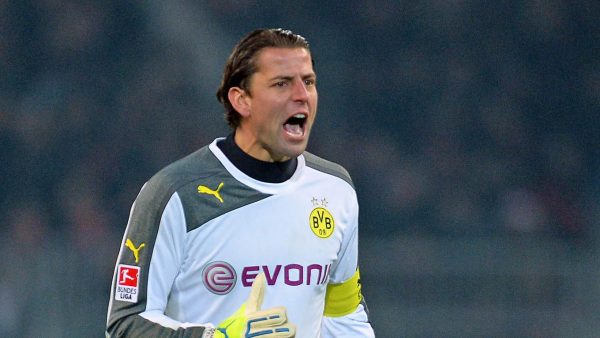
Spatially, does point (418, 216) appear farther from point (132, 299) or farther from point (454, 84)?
point (132, 299)

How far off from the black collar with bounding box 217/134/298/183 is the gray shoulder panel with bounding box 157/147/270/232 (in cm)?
4

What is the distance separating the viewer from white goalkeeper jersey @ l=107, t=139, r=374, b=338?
282 centimetres

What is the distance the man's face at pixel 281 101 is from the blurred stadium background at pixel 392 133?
3.41 m

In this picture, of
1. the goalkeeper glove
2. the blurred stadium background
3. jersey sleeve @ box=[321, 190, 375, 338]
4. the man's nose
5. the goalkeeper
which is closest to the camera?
the goalkeeper glove

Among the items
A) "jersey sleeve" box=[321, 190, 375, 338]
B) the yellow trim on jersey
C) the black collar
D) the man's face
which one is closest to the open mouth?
the man's face

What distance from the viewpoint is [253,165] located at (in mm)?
3018

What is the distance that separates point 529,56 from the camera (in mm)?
7977

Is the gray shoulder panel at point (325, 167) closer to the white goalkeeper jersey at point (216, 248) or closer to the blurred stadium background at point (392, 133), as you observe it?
the white goalkeeper jersey at point (216, 248)

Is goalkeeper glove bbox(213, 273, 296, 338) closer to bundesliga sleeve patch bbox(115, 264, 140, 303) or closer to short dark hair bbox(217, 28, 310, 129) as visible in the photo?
bundesliga sleeve patch bbox(115, 264, 140, 303)

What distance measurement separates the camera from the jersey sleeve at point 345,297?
317 cm

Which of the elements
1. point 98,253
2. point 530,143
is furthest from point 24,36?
point 530,143

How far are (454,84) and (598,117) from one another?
3.43 ft

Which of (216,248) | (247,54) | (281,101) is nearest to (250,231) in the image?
(216,248)

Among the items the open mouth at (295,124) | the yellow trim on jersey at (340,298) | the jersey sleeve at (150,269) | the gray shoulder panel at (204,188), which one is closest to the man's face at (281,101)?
the open mouth at (295,124)
